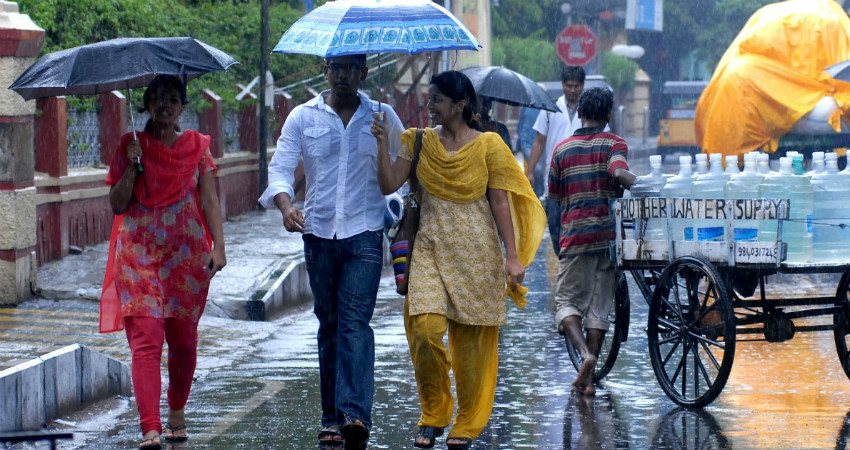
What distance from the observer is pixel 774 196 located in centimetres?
704

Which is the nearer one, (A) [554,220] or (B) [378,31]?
(B) [378,31]

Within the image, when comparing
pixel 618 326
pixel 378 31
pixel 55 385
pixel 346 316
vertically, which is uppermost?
pixel 378 31

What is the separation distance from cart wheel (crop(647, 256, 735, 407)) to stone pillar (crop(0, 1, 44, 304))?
5615mm

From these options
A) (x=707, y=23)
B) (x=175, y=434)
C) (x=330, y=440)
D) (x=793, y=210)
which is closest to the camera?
(x=330, y=440)

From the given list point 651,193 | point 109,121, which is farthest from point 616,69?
point 651,193

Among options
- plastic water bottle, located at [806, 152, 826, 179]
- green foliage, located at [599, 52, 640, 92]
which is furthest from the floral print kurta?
green foliage, located at [599, 52, 640, 92]

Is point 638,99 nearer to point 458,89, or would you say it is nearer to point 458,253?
point 458,89

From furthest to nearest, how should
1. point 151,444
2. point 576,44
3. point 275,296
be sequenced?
point 576,44 < point 275,296 < point 151,444

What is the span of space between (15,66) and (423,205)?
5.48 m

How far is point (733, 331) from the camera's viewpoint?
6574mm

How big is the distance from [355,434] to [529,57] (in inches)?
1566

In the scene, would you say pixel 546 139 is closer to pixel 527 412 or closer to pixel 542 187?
pixel 542 187

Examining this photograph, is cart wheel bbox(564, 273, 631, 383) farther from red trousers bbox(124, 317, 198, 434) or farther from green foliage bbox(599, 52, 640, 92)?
green foliage bbox(599, 52, 640, 92)

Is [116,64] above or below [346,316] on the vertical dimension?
above
